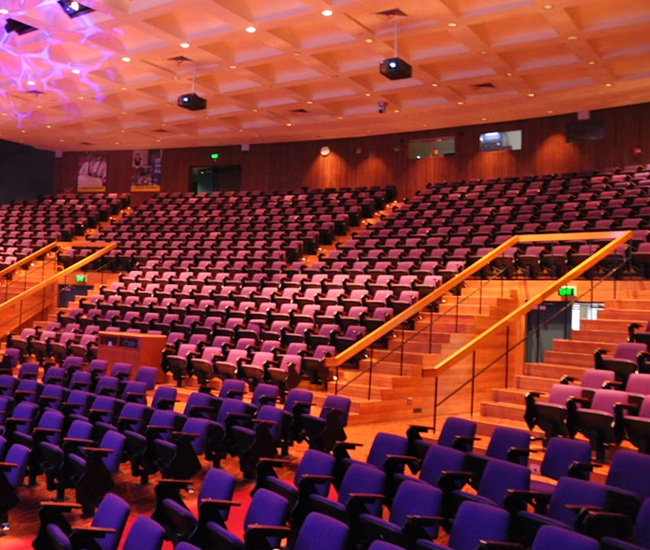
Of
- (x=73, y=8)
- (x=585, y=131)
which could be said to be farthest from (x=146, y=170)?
(x=585, y=131)

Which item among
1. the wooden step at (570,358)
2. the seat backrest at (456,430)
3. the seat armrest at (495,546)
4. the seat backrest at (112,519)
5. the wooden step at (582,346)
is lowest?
the seat backrest at (112,519)

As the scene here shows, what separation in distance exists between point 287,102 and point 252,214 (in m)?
2.42

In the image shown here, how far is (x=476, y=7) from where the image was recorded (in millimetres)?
9125

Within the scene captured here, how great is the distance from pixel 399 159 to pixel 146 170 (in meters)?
6.65

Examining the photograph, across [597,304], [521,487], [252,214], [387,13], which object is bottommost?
[521,487]

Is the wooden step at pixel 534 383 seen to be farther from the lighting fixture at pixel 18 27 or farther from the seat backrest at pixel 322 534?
the lighting fixture at pixel 18 27

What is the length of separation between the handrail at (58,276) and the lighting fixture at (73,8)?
4.30 metres

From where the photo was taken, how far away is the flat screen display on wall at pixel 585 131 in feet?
43.4

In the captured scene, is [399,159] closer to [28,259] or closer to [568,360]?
[28,259]

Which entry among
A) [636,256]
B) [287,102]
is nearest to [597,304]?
[636,256]

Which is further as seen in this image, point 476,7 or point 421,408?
point 476,7

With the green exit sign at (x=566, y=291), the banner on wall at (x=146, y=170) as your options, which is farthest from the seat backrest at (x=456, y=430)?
the banner on wall at (x=146, y=170)

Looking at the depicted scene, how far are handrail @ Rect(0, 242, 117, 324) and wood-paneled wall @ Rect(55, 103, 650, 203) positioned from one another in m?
4.64

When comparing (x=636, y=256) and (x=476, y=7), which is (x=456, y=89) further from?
(x=636, y=256)
